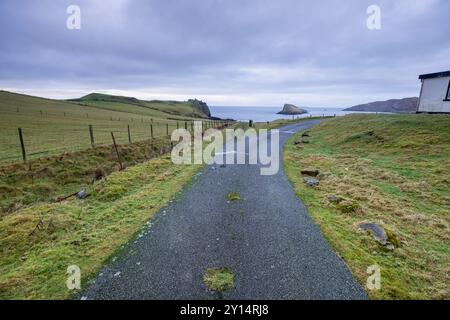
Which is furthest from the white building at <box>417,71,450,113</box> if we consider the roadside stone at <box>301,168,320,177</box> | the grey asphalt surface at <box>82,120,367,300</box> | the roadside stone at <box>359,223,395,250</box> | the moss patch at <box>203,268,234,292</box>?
the moss patch at <box>203,268,234,292</box>

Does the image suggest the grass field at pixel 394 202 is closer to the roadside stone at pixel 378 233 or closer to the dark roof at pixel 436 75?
the roadside stone at pixel 378 233

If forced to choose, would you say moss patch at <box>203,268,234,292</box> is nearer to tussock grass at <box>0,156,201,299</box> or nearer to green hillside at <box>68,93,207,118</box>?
tussock grass at <box>0,156,201,299</box>

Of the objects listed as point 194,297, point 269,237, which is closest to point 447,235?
point 269,237

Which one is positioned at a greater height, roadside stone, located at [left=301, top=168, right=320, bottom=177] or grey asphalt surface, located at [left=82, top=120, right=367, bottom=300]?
roadside stone, located at [left=301, top=168, right=320, bottom=177]

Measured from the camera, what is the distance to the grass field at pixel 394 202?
4.51 metres

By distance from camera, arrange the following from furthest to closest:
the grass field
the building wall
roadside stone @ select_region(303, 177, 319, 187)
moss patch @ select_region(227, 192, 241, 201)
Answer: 1. the building wall
2. roadside stone @ select_region(303, 177, 319, 187)
3. moss patch @ select_region(227, 192, 241, 201)
4. the grass field

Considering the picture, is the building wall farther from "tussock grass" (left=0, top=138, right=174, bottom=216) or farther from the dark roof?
"tussock grass" (left=0, top=138, right=174, bottom=216)

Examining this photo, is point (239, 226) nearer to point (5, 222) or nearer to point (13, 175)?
point (5, 222)

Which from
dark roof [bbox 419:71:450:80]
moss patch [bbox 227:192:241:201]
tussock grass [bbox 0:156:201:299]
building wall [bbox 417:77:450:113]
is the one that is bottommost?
tussock grass [bbox 0:156:201:299]

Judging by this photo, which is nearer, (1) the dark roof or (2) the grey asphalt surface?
(2) the grey asphalt surface

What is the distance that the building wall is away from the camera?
63.2ft

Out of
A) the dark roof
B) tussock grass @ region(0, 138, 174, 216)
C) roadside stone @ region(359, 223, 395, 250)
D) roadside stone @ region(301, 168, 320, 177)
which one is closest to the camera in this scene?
roadside stone @ region(359, 223, 395, 250)
